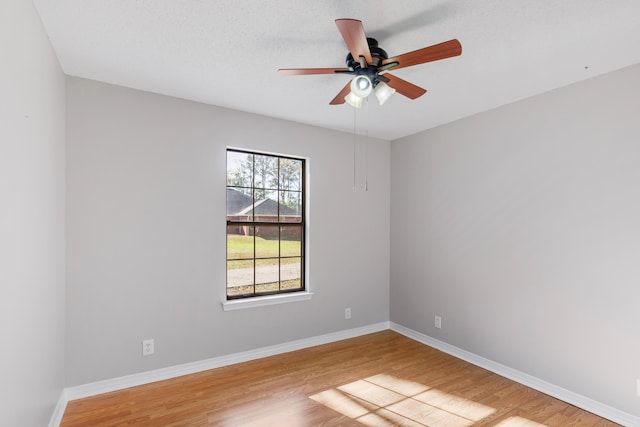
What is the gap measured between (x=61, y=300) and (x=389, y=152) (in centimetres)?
369

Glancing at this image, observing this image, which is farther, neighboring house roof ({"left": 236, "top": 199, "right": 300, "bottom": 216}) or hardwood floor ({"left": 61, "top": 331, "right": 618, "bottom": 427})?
neighboring house roof ({"left": 236, "top": 199, "right": 300, "bottom": 216})

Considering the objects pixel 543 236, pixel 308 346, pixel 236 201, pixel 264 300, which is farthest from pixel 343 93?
pixel 308 346

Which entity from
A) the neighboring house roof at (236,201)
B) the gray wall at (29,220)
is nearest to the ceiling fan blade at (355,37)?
the gray wall at (29,220)

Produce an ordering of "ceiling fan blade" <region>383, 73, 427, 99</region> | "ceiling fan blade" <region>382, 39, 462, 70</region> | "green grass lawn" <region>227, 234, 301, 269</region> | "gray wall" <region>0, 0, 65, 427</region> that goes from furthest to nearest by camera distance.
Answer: "green grass lawn" <region>227, 234, 301, 269</region> < "ceiling fan blade" <region>383, 73, 427, 99</region> < "ceiling fan blade" <region>382, 39, 462, 70</region> < "gray wall" <region>0, 0, 65, 427</region>

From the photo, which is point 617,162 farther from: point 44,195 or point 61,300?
point 61,300

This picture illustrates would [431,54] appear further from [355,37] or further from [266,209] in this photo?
[266,209]

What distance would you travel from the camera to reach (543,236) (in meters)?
2.74

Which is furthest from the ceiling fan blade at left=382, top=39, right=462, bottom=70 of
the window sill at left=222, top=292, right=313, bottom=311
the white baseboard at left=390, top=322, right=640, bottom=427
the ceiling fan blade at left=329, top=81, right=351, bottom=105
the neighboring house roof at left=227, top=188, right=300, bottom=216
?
the white baseboard at left=390, top=322, right=640, bottom=427

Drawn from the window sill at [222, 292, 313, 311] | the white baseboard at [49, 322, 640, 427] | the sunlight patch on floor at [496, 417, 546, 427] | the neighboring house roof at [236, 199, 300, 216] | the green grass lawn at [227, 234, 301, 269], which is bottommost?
the sunlight patch on floor at [496, 417, 546, 427]

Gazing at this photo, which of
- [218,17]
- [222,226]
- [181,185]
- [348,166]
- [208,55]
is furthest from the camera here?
[348,166]

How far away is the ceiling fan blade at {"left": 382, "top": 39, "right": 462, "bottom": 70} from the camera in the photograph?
1.59 metres

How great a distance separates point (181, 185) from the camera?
2945 millimetres

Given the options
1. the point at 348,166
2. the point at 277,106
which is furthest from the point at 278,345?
the point at 277,106

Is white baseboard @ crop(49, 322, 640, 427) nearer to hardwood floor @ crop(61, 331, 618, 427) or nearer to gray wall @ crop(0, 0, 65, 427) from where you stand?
hardwood floor @ crop(61, 331, 618, 427)
